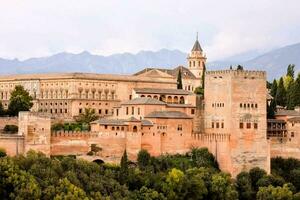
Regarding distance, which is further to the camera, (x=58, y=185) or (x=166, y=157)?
(x=166, y=157)

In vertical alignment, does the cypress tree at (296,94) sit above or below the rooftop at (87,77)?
below

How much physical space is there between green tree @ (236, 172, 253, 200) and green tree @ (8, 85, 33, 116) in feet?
58.1

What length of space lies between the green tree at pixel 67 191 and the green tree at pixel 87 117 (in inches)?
703

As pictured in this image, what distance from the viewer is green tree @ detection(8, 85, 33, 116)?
214ft

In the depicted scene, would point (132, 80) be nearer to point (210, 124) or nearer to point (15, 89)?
point (15, 89)

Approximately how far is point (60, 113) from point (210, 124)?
16170mm

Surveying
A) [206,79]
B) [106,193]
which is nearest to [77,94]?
[206,79]

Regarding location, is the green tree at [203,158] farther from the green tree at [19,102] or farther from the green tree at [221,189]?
the green tree at [19,102]

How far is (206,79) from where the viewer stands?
60.3 metres

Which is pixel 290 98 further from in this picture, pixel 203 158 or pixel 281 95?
pixel 203 158

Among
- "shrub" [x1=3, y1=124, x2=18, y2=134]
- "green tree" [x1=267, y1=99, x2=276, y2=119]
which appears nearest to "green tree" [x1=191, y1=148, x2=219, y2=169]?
"green tree" [x1=267, y1=99, x2=276, y2=119]

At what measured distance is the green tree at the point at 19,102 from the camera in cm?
6519

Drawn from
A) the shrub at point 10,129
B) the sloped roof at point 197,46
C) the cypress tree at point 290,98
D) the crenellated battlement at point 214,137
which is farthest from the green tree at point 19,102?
the sloped roof at point 197,46

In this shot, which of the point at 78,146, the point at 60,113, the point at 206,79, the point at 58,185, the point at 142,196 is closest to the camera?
the point at 58,185
